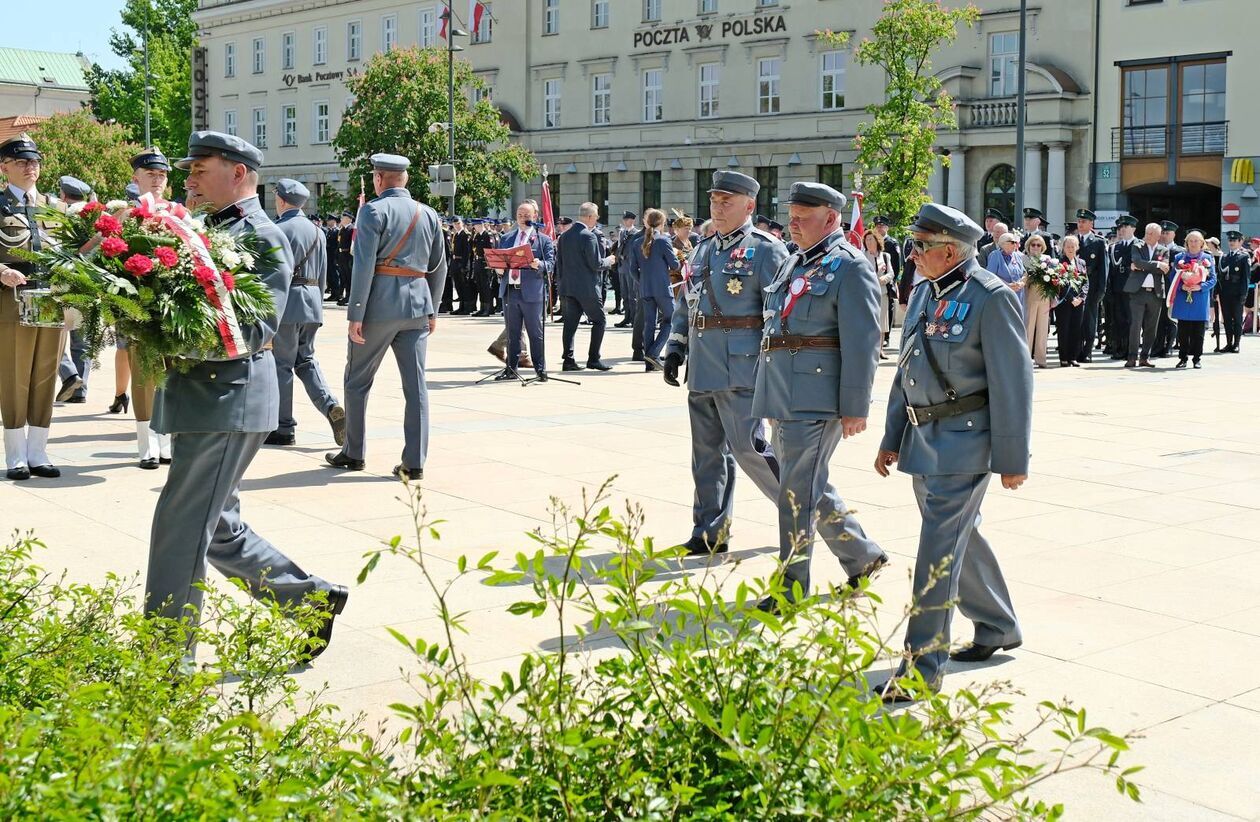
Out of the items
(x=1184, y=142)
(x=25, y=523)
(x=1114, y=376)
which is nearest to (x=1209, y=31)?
(x=1184, y=142)

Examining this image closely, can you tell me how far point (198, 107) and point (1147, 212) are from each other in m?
48.3

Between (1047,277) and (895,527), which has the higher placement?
(1047,277)

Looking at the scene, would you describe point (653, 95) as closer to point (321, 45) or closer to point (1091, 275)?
point (321, 45)

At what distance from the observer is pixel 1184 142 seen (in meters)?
39.0

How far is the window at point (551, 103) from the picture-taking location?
55375 millimetres

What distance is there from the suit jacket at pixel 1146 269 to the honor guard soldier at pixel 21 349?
1478 centimetres

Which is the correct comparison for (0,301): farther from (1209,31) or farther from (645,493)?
(1209,31)

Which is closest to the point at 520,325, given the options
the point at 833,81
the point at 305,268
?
the point at 305,268

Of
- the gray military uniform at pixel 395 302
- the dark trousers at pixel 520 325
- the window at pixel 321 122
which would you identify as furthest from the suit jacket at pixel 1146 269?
the window at pixel 321 122

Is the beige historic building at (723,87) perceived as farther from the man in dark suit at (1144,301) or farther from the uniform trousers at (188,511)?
the uniform trousers at (188,511)

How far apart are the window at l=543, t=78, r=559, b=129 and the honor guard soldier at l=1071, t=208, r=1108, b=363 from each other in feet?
116

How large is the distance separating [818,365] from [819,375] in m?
0.05

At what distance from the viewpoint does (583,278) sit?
18.6 metres

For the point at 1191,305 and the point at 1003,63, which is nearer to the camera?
the point at 1191,305
